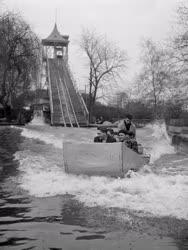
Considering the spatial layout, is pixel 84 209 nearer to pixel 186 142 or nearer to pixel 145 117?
pixel 186 142

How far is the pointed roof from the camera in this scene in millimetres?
69750

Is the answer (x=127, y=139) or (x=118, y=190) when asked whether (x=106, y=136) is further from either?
(x=118, y=190)

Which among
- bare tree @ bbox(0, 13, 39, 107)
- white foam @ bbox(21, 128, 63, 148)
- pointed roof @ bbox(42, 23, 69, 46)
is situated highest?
pointed roof @ bbox(42, 23, 69, 46)

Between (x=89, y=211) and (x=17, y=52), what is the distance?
1360 inches

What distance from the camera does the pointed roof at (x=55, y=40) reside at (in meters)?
69.8

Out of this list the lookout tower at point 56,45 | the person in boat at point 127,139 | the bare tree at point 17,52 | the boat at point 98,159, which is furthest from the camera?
the lookout tower at point 56,45

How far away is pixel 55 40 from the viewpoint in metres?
70.0

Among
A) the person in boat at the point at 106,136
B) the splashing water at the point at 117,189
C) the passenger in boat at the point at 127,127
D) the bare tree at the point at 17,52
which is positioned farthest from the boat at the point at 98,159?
the bare tree at the point at 17,52

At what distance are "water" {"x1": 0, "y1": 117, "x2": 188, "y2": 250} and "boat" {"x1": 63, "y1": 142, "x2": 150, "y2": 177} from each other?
314 millimetres

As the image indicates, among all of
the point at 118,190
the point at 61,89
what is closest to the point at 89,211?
the point at 118,190

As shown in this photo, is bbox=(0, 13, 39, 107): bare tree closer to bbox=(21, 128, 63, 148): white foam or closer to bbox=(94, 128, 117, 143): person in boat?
bbox=(21, 128, 63, 148): white foam

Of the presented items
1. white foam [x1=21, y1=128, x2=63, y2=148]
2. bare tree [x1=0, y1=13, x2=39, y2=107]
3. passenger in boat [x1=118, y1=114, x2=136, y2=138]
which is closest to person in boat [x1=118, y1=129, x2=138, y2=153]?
passenger in boat [x1=118, y1=114, x2=136, y2=138]

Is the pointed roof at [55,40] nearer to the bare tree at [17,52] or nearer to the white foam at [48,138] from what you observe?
the bare tree at [17,52]

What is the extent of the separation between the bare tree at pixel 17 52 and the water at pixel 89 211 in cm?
2742
